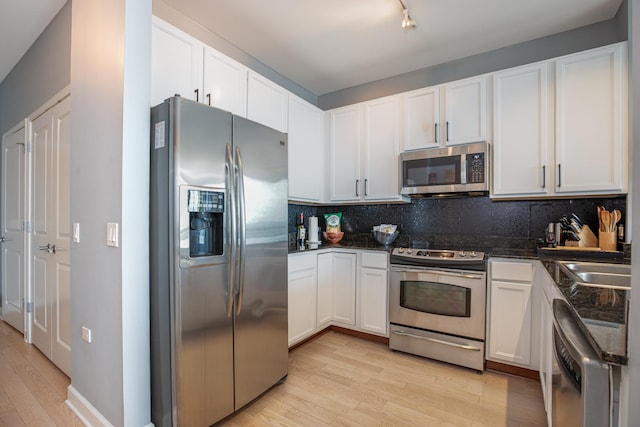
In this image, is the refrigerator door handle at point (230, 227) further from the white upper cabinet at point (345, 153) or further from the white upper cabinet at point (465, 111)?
the white upper cabinet at point (465, 111)

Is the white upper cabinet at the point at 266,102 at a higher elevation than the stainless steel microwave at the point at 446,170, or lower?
higher

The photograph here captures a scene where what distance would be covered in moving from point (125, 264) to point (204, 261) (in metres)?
0.37

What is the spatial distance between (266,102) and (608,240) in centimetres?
288

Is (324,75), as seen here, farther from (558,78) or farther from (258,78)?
(558,78)

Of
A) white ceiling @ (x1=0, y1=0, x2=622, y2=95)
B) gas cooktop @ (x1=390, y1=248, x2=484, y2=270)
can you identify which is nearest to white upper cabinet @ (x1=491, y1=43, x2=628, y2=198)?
white ceiling @ (x1=0, y1=0, x2=622, y2=95)

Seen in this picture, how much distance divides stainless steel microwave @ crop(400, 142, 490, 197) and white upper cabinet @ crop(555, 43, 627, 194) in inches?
21.0

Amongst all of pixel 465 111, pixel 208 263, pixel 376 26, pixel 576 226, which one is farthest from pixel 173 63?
pixel 576 226

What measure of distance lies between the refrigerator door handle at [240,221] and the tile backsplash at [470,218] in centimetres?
162

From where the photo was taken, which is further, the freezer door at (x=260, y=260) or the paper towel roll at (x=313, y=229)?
the paper towel roll at (x=313, y=229)

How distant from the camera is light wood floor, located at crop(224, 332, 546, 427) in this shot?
5.89 ft

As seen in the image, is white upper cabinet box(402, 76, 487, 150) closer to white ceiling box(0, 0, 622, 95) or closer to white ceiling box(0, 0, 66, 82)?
white ceiling box(0, 0, 622, 95)

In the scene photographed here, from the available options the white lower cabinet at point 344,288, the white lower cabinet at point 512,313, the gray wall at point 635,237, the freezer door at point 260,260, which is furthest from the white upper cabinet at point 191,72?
the white lower cabinet at point 512,313

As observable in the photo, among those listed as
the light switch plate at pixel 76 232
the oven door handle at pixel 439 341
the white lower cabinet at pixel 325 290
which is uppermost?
the light switch plate at pixel 76 232

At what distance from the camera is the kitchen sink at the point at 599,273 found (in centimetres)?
160
